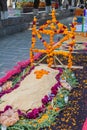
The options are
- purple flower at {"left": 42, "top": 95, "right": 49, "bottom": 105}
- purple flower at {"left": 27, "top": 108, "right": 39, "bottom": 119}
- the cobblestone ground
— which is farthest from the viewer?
the cobblestone ground

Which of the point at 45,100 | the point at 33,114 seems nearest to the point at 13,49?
the point at 45,100

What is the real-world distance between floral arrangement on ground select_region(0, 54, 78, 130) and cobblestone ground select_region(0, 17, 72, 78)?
1589mm

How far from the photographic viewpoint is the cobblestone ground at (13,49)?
851cm

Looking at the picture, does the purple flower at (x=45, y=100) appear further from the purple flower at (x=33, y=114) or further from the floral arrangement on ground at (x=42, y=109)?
the purple flower at (x=33, y=114)

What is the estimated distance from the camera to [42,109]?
496 cm

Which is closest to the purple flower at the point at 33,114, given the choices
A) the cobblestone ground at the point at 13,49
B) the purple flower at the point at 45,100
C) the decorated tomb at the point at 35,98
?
the decorated tomb at the point at 35,98

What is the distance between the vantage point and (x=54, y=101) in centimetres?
527

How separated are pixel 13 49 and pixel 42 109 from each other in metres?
6.11

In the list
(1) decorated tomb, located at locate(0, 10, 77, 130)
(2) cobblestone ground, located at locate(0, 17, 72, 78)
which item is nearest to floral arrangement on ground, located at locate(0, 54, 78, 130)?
(1) decorated tomb, located at locate(0, 10, 77, 130)

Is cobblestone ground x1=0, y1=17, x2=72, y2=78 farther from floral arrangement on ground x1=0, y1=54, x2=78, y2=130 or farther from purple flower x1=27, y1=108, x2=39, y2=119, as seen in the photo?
purple flower x1=27, y1=108, x2=39, y2=119

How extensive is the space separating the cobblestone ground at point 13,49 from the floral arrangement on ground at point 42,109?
5.21 ft

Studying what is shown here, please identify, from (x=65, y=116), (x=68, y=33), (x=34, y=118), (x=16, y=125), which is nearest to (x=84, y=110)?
(x=65, y=116)

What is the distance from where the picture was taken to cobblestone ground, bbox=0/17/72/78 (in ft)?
27.9

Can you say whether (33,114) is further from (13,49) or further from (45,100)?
(13,49)
